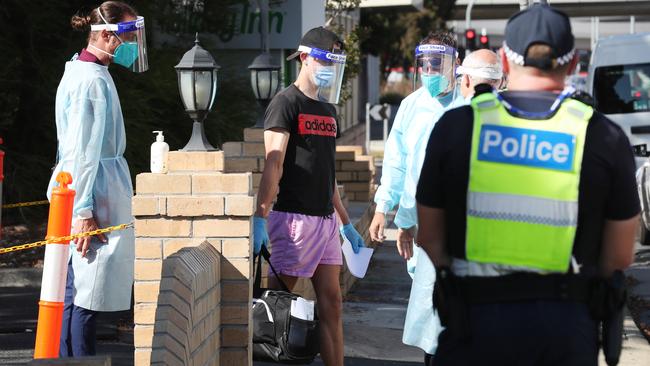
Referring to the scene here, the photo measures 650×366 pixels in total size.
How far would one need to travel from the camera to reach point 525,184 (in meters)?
3.74

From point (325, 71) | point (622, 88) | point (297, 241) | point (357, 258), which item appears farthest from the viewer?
point (622, 88)

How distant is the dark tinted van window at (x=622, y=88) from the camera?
703 inches

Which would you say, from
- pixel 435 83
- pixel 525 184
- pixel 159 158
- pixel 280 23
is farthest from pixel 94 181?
pixel 280 23

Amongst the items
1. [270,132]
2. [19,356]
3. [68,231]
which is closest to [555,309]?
[68,231]

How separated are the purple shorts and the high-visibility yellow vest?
115 inches

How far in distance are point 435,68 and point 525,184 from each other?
3228 mm

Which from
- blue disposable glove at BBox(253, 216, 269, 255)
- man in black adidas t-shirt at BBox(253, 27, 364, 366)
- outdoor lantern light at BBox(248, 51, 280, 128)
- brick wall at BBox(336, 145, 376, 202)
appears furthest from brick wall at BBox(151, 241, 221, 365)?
brick wall at BBox(336, 145, 376, 202)

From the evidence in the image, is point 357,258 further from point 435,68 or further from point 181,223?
point 181,223

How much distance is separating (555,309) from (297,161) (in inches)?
120

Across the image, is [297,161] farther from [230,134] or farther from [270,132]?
[230,134]

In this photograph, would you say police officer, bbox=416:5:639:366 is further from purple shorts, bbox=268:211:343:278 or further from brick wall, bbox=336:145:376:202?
brick wall, bbox=336:145:376:202

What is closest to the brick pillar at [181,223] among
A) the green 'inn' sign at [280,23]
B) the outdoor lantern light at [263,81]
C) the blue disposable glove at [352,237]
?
the blue disposable glove at [352,237]

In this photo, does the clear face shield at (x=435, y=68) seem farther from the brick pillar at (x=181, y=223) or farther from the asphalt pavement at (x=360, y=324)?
the asphalt pavement at (x=360, y=324)

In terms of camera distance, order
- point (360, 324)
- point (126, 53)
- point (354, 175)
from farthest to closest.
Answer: point (354, 175) → point (360, 324) → point (126, 53)
